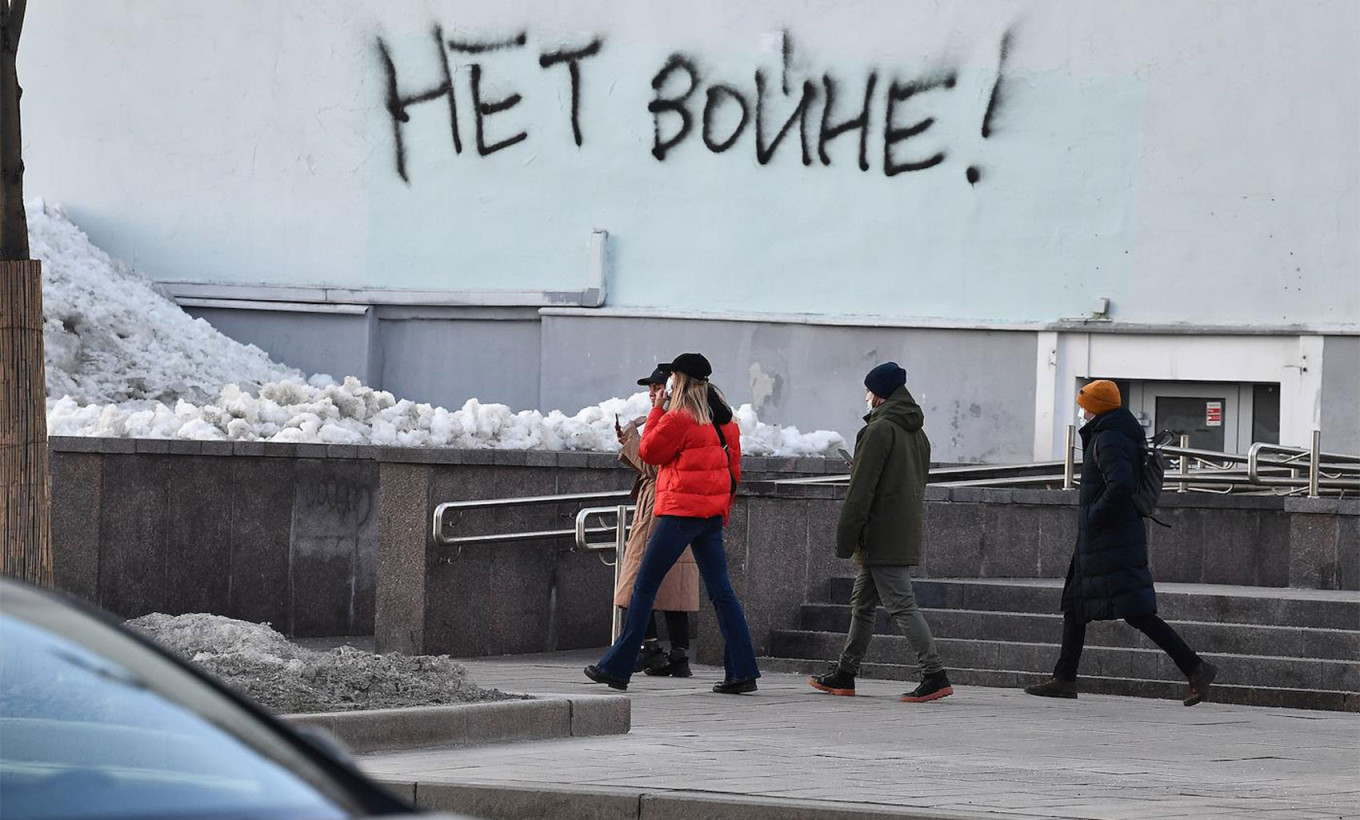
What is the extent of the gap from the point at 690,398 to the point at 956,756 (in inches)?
121

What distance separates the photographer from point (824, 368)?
70.9ft

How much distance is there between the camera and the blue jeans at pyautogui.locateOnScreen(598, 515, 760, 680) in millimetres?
10422

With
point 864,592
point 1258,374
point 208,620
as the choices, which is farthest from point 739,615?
point 1258,374

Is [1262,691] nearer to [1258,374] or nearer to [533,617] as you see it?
[533,617]

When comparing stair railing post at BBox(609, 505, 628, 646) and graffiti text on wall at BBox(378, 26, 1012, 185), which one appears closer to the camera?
stair railing post at BBox(609, 505, 628, 646)

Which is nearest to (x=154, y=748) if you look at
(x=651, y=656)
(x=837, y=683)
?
(x=837, y=683)

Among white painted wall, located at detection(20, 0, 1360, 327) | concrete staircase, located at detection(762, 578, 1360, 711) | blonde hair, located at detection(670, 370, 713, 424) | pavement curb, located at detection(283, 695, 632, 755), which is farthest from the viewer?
white painted wall, located at detection(20, 0, 1360, 327)

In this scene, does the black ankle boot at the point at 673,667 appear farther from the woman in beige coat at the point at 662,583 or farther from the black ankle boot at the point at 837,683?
the black ankle boot at the point at 837,683

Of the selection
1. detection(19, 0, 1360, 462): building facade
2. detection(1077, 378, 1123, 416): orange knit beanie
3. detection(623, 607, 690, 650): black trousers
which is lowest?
detection(623, 607, 690, 650): black trousers

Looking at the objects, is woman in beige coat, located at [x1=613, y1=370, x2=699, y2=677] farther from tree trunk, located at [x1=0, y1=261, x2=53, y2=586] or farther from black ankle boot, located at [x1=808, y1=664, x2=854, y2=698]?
tree trunk, located at [x1=0, y1=261, x2=53, y2=586]

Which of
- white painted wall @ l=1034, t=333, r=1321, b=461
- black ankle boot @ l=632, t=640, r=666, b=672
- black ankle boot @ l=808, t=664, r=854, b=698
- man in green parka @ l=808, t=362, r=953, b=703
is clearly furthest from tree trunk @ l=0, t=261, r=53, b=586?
white painted wall @ l=1034, t=333, r=1321, b=461

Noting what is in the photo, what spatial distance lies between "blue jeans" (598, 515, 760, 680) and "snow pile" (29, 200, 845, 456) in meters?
4.58

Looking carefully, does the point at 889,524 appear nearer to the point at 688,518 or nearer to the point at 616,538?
the point at 688,518

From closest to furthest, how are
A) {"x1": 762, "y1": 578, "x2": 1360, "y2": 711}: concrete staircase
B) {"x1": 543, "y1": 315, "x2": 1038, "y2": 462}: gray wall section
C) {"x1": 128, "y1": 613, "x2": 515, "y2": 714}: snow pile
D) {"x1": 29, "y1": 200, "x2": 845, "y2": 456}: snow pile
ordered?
1. {"x1": 128, "y1": 613, "x2": 515, "y2": 714}: snow pile
2. {"x1": 762, "y1": 578, "x2": 1360, "y2": 711}: concrete staircase
3. {"x1": 29, "y1": 200, "x2": 845, "y2": 456}: snow pile
4. {"x1": 543, "y1": 315, "x2": 1038, "y2": 462}: gray wall section
